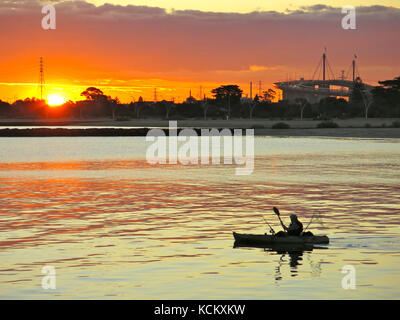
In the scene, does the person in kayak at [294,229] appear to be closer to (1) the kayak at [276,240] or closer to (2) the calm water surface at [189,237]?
(1) the kayak at [276,240]

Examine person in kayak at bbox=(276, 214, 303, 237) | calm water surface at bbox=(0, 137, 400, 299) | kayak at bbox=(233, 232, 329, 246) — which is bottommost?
calm water surface at bbox=(0, 137, 400, 299)

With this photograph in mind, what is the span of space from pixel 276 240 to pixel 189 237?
164 inches

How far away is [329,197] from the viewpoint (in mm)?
42250

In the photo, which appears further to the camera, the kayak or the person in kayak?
the person in kayak

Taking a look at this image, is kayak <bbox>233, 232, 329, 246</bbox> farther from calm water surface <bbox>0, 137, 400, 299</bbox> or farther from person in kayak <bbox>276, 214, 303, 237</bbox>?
calm water surface <bbox>0, 137, 400, 299</bbox>

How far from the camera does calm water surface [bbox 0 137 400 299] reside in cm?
2012

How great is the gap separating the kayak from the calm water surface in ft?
1.39

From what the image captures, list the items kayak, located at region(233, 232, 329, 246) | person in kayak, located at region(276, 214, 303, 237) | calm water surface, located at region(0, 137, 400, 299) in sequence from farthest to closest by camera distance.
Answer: person in kayak, located at region(276, 214, 303, 237), kayak, located at region(233, 232, 329, 246), calm water surface, located at region(0, 137, 400, 299)

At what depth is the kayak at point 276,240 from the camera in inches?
999

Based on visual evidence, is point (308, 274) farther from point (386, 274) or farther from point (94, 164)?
point (94, 164)

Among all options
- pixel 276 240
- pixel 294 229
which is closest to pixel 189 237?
pixel 276 240

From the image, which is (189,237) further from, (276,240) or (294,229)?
(294,229)

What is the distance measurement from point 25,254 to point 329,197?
22.8m

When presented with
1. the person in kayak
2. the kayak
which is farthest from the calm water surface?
the person in kayak
